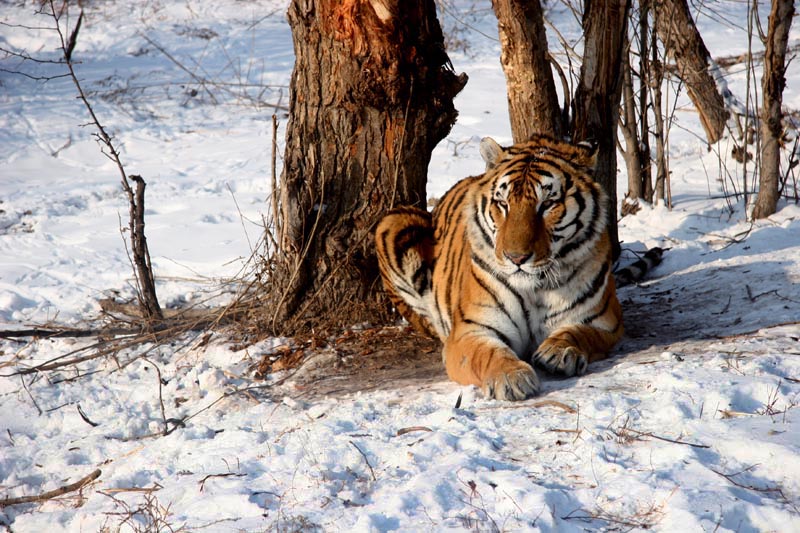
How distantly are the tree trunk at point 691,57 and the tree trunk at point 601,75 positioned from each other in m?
2.07

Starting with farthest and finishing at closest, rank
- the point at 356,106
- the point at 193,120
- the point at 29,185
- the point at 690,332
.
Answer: the point at 193,120 < the point at 29,185 < the point at 356,106 < the point at 690,332

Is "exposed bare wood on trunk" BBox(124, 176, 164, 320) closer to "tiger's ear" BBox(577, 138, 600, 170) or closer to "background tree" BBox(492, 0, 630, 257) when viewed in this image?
"background tree" BBox(492, 0, 630, 257)

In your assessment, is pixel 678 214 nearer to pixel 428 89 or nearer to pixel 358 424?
pixel 428 89

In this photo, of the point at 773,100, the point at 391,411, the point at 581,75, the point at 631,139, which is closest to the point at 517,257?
the point at 391,411

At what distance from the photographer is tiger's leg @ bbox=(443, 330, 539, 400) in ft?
11.8

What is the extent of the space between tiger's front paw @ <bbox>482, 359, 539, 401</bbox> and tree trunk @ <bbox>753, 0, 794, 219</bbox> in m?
3.69

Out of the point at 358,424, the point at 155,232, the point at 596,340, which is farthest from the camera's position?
the point at 155,232

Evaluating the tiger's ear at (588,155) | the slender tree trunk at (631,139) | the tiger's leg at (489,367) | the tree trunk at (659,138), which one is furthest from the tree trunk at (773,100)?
the tiger's leg at (489,367)

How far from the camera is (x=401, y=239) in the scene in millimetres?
5016

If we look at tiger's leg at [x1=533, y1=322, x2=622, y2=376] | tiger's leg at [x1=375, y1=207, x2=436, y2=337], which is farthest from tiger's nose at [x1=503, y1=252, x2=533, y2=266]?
tiger's leg at [x1=375, y1=207, x2=436, y2=337]

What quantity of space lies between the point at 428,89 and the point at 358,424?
7.89 ft

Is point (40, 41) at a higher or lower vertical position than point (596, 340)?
higher

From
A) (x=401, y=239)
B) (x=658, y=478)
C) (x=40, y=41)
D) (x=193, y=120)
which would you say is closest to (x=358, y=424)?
(x=658, y=478)

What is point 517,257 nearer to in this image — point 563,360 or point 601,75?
point 563,360
